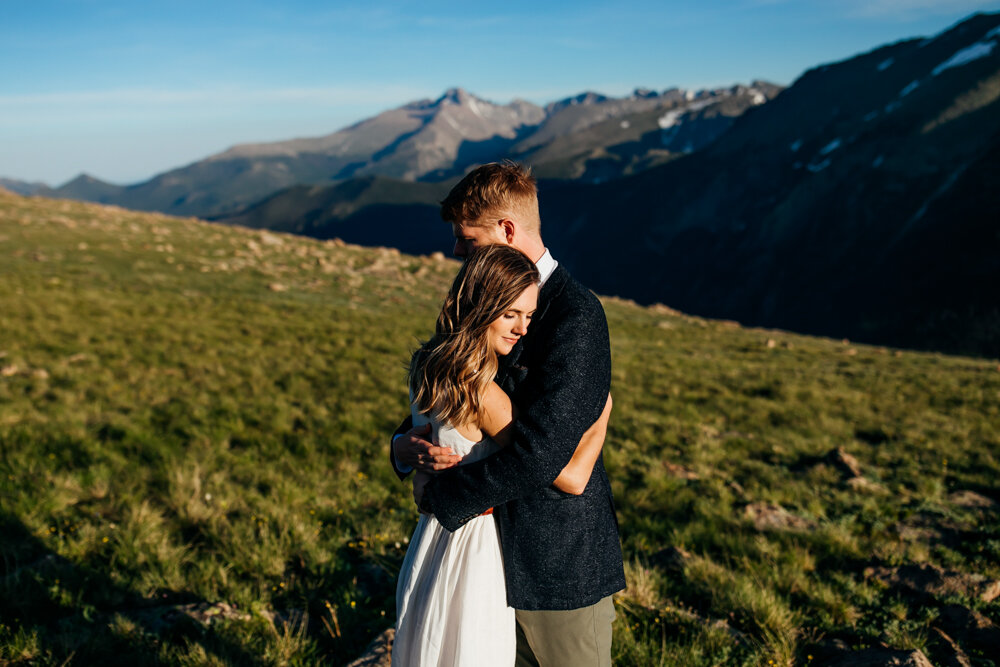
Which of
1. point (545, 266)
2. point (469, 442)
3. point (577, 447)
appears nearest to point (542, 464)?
point (577, 447)

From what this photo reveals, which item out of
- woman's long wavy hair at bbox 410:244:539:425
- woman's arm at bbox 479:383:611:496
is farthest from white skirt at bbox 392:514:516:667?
woman's long wavy hair at bbox 410:244:539:425

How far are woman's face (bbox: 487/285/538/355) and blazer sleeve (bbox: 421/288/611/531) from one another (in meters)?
0.09

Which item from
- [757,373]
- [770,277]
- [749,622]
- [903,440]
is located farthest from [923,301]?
[749,622]

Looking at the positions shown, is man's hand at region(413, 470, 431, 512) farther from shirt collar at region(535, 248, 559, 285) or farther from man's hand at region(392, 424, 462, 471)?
shirt collar at region(535, 248, 559, 285)

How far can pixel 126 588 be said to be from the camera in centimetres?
452

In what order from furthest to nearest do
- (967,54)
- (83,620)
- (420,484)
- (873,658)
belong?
(967,54) → (83,620) → (873,658) → (420,484)

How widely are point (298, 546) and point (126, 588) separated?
1.36 m

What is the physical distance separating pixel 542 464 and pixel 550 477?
8 cm

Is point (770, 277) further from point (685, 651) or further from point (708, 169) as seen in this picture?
point (685, 651)

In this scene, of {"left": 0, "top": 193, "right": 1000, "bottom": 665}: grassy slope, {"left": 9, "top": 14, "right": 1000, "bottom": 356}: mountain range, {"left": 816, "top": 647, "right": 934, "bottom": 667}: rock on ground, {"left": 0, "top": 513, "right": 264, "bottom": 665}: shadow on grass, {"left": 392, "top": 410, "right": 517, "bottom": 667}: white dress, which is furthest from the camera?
{"left": 9, "top": 14, "right": 1000, "bottom": 356}: mountain range

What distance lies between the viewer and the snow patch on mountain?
377 ft

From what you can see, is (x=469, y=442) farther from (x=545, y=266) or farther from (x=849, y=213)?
(x=849, y=213)

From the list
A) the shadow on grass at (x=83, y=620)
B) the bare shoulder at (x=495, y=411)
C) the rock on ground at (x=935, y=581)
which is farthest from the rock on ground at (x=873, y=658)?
the shadow on grass at (x=83, y=620)

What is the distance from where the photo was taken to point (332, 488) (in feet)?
22.0
